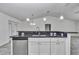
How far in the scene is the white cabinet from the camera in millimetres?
2812

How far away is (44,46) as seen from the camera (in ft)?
9.29

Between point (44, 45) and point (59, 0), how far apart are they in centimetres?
247

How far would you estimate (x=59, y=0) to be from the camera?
17.4 inches

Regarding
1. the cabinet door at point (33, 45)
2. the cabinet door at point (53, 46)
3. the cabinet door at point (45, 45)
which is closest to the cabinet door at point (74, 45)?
the cabinet door at point (53, 46)

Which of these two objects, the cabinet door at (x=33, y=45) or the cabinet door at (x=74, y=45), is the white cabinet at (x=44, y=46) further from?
the cabinet door at (x=74, y=45)

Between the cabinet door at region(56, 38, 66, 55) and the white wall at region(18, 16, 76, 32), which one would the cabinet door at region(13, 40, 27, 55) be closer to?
the cabinet door at region(56, 38, 66, 55)

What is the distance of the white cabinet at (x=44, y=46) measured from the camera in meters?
2.81

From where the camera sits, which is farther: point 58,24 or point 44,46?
point 58,24

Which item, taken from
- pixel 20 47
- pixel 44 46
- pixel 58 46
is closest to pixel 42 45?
pixel 44 46

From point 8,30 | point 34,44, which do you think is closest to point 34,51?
point 34,44

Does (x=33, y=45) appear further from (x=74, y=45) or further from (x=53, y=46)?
(x=74, y=45)

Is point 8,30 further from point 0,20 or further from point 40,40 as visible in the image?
point 40,40

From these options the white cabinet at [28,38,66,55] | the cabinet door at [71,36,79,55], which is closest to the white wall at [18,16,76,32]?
the cabinet door at [71,36,79,55]

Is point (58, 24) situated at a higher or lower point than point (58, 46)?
higher
